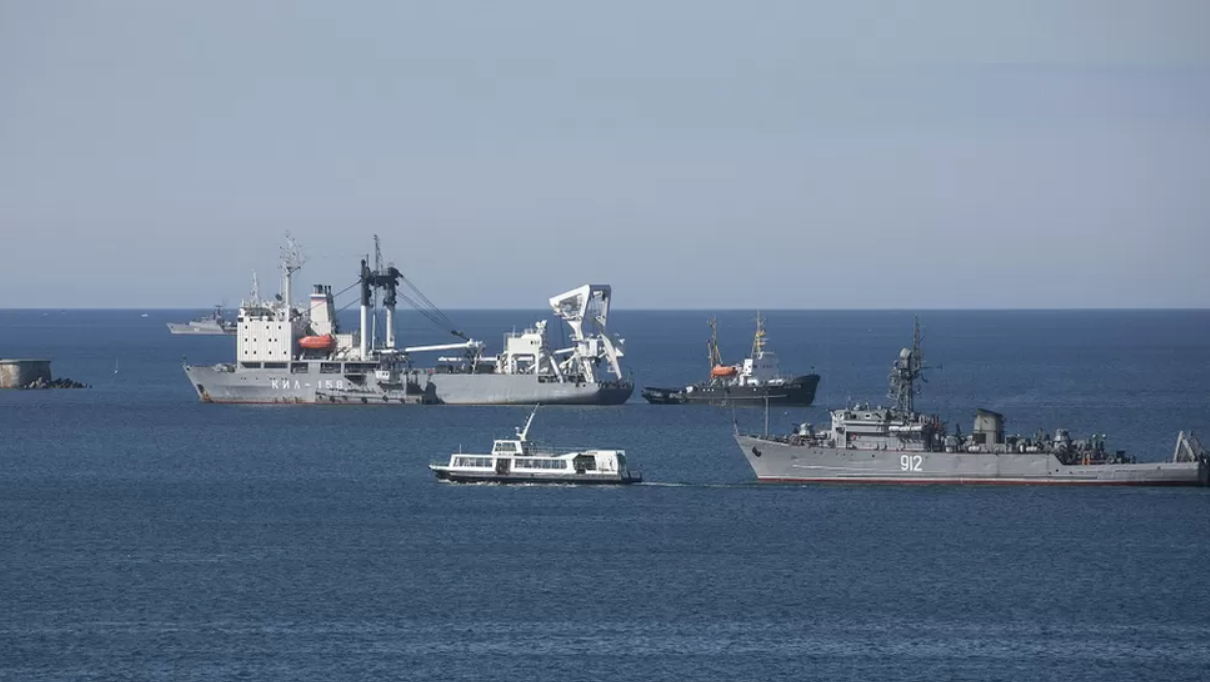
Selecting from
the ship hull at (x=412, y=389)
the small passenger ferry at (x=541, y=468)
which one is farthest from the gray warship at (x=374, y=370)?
the small passenger ferry at (x=541, y=468)

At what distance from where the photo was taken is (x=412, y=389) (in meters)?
142

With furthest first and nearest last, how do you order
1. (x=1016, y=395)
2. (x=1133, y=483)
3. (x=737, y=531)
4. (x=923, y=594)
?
(x=1016, y=395) < (x=1133, y=483) < (x=737, y=531) < (x=923, y=594)

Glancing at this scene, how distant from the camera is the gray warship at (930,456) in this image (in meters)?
86.0

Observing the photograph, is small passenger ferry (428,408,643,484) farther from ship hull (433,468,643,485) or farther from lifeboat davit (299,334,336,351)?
lifeboat davit (299,334,336,351)

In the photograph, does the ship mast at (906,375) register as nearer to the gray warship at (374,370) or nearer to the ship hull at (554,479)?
the ship hull at (554,479)

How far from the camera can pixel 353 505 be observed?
8238 centimetres

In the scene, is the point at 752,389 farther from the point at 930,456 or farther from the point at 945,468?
the point at 930,456

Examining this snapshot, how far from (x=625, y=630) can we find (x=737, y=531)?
19095 millimetres

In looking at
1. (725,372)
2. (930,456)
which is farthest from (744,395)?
(930,456)

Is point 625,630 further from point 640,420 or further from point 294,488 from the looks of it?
point 640,420

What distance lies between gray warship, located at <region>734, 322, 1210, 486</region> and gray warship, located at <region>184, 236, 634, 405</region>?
Result: 5277cm

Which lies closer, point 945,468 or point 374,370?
point 945,468

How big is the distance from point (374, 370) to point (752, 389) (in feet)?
96.0

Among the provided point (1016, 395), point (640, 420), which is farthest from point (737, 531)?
point (1016, 395)
